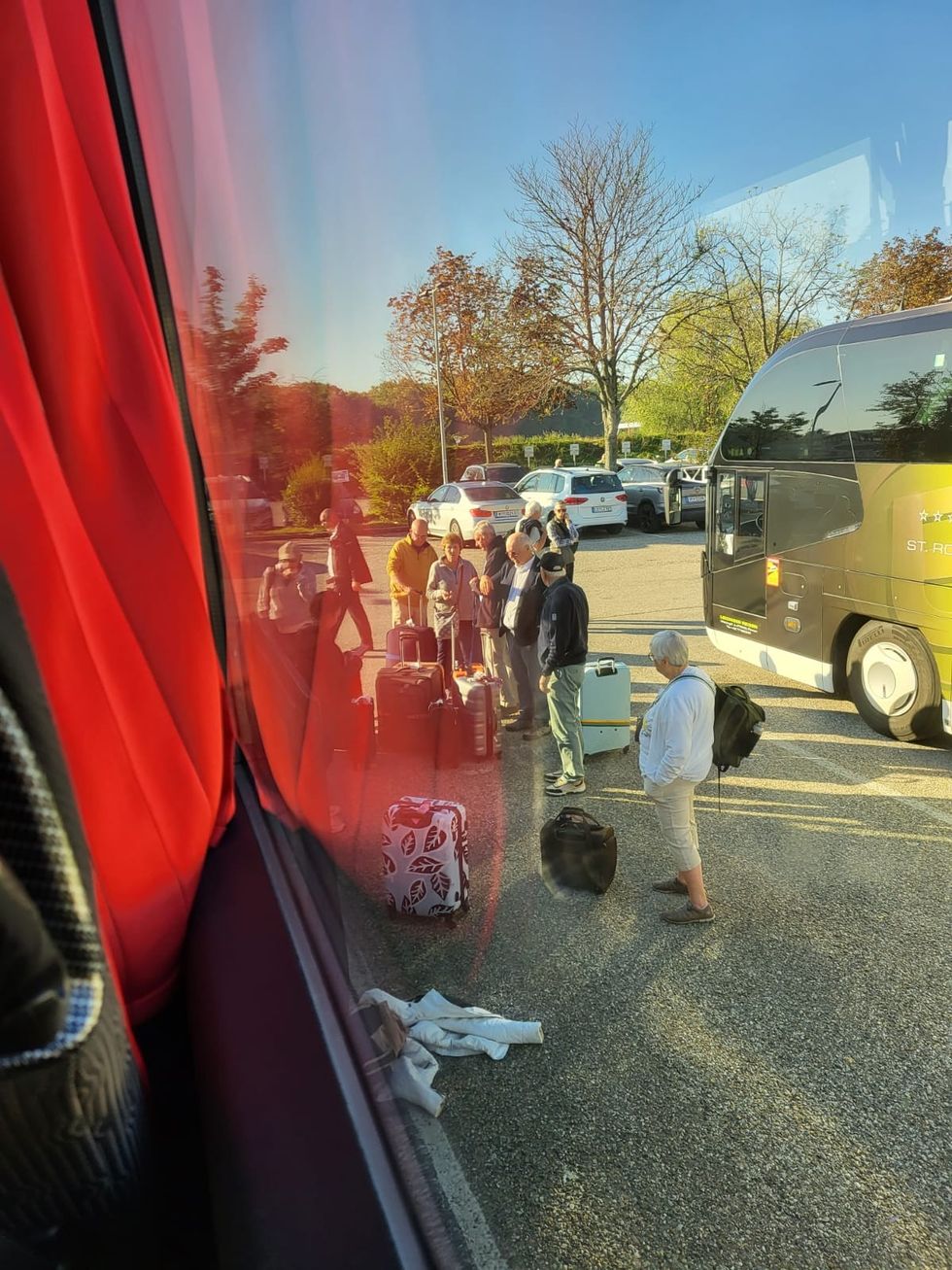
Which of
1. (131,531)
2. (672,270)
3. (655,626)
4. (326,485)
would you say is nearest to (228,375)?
(326,485)

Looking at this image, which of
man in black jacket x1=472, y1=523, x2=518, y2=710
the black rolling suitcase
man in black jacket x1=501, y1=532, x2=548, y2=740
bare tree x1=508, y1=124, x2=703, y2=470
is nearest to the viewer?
bare tree x1=508, y1=124, x2=703, y2=470

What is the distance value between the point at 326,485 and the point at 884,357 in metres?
3.36

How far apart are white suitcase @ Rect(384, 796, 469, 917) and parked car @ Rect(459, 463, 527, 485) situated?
116cm

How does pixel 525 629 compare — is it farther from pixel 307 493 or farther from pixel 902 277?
pixel 307 493

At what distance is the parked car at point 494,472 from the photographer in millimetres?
2520

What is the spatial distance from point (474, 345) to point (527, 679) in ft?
9.09

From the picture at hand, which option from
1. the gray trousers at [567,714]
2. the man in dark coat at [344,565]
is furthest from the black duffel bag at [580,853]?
the man in dark coat at [344,565]

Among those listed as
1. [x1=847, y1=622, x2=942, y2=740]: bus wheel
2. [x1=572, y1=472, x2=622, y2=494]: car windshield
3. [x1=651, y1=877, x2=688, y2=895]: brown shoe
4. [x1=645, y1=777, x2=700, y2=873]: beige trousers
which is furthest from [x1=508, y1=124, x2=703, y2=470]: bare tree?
[x1=572, y1=472, x2=622, y2=494]: car windshield

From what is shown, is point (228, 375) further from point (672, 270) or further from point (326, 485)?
point (672, 270)

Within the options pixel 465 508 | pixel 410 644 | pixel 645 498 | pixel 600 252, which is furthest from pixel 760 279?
pixel 645 498

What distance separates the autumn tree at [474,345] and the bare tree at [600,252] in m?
0.09

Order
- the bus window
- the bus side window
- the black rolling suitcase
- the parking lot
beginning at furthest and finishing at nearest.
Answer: the bus side window → the bus window → the black rolling suitcase → the parking lot

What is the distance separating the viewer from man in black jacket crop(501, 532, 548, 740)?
13.2 feet

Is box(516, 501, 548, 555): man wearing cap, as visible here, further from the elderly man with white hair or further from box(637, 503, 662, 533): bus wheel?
box(637, 503, 662, 533): bus wheel
